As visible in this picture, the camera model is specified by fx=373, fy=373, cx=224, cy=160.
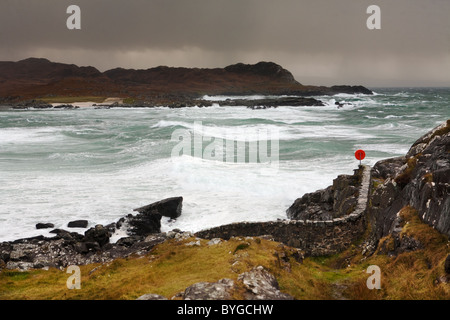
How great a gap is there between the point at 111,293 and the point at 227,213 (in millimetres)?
12790

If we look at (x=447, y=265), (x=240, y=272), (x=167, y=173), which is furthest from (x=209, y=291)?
(x=167, y=173)

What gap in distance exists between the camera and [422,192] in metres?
11.4

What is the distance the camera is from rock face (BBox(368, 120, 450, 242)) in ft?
33.6

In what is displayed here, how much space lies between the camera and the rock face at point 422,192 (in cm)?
1025

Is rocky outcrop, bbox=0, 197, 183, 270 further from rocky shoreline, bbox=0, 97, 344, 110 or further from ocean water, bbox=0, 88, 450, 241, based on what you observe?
rocky shoreline, bbox=0, 97, 344, 110

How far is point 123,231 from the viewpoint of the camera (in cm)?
1864

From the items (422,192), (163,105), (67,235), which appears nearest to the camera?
(422,192)

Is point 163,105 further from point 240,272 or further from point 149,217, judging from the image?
point 240,272

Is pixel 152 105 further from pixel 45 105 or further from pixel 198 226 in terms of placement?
pixel 198 226

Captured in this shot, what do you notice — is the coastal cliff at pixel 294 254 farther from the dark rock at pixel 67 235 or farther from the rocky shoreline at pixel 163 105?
the rocky shoreline at pixel 163 105

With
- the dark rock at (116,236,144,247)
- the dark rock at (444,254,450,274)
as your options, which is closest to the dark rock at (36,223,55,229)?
the dark rock at (116,236,144,247)

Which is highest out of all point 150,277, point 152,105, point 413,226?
point 152,105

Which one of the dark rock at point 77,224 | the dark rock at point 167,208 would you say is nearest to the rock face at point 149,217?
the dark rock at point 167,208

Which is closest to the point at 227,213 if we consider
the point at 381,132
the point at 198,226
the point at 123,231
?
the point at 198,226
